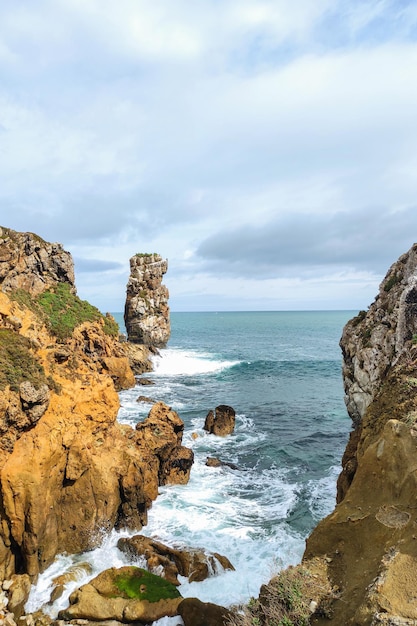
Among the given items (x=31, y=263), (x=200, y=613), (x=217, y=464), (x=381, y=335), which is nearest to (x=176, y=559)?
(x=200, y=613)

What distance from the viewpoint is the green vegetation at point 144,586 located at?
13430 mm

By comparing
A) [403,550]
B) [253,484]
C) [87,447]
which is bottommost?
[253,484]

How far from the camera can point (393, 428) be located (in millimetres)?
10859

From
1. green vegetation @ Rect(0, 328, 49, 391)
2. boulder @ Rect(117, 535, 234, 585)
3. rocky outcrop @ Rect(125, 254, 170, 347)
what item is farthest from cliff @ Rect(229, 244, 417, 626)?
rocky outcrop @ Rect(125, 254, 170, 347)

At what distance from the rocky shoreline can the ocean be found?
108 centimetres

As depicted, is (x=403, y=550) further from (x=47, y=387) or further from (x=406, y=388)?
(x=47, y=387)

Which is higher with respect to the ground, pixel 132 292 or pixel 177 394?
pixel 132 292

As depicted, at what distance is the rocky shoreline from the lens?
8.55 m

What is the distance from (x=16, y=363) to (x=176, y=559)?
11.7m

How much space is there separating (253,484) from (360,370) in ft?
34.7

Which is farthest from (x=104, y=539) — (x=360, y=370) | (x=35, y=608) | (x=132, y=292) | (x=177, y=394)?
(x=132, y=292)

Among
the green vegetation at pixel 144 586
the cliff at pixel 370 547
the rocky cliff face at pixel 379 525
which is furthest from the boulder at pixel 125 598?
the rocky cliff face at pixel 379 525

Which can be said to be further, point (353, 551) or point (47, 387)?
point (47, 387)

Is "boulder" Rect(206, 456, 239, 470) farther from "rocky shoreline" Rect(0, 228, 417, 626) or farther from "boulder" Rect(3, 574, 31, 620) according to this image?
"boulder" Rect(3, 574, 31, 620)
